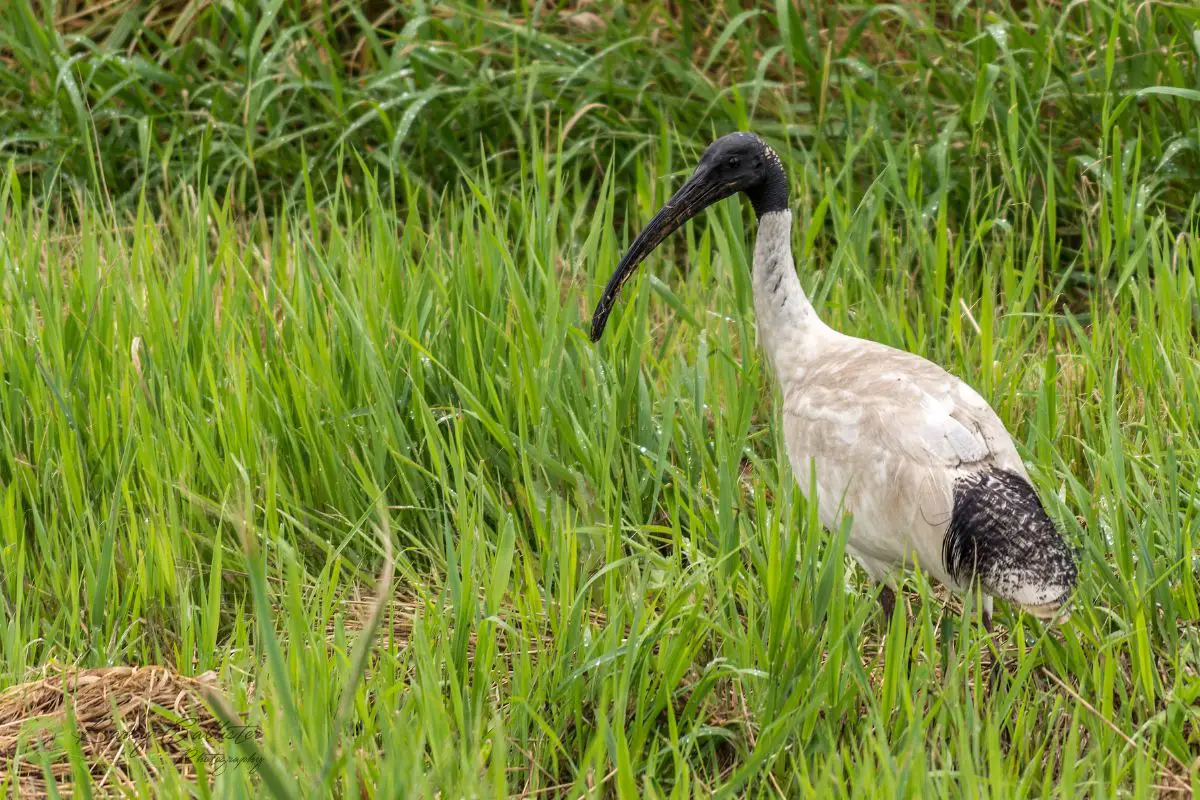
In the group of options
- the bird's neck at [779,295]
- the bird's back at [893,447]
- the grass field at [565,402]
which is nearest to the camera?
the grass field at [565,402]

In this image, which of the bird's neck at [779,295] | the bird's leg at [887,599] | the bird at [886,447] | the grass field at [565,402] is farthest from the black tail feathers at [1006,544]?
the bird's neck at [779,295]

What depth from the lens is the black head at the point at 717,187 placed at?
3.92 m

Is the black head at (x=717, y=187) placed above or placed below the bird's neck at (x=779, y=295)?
above

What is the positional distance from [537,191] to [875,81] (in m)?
1.60

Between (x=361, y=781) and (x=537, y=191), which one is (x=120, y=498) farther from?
(x=537, y=191)

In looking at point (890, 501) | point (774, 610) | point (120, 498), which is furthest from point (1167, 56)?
point (120, 498)

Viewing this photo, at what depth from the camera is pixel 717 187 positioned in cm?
395

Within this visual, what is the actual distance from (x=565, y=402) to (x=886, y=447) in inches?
34.0

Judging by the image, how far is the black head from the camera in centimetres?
392

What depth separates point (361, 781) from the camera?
267 cm

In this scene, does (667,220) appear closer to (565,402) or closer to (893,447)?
(565,402)

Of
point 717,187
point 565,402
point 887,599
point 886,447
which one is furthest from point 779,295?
point 887,599

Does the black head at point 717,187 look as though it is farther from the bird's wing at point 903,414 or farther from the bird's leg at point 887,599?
the bird's leg at point 887,599

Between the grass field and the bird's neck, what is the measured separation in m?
0.13
